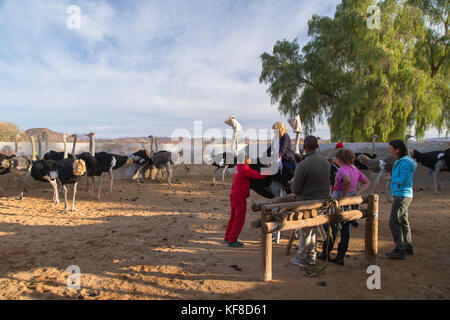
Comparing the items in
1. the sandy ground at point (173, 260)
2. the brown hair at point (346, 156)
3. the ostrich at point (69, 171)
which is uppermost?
the brown hair at point (346, 156)

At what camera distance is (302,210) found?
12.0 ft

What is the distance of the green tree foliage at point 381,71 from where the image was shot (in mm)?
14453

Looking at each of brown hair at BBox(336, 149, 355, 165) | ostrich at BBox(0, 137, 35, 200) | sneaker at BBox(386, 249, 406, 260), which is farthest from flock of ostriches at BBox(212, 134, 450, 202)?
ostrich at BBox(0, 137, 35, 200)

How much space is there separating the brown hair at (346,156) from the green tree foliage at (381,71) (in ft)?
37.9

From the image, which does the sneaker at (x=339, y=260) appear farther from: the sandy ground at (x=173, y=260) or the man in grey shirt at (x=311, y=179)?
the man in grey shirt at (x=311, y=179)

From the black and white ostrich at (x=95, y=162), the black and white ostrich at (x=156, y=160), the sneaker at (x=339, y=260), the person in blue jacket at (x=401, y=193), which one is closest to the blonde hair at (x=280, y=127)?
the person in blue jacket at (x=401, y=193)

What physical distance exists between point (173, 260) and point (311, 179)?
7.88 ft

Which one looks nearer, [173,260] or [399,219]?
[399,219]

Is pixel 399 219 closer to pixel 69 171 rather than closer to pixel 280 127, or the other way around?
pixel 280 127

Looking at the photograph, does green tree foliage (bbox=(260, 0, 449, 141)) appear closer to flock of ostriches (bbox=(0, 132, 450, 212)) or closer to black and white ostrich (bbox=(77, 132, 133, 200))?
flock of ostriches (bbox=(0, 132, 450, 212))

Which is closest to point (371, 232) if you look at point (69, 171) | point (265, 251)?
point (265, 251)

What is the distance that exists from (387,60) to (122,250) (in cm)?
1510

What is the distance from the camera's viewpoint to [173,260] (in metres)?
4.41
